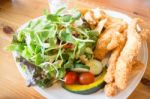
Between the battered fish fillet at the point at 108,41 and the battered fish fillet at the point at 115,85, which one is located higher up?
the battered fish fillet at the point at 108,41

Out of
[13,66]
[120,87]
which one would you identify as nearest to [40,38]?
[13,66]

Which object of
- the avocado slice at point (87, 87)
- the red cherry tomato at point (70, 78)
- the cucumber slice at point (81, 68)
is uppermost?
the cucumber slice at point (81, 68)

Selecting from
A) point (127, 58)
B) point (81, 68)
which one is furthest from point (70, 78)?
point (127, 58)

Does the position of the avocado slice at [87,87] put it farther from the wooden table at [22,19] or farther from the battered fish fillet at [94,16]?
the battered fish fillet at [94,16]

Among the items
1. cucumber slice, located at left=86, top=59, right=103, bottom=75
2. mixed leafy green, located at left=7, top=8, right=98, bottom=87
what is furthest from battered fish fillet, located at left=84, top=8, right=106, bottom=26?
cucumber slice, located at left=86, top=59, right=103, bottom=75

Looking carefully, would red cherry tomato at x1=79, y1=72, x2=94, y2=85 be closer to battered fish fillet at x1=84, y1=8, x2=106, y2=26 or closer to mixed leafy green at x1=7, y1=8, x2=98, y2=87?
mixed leafy green at x1=7, y1=8, x2=98, y2=87

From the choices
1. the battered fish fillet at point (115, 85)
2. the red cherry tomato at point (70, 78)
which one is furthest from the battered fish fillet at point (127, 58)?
the red cherry tomato at point (70, 78)
